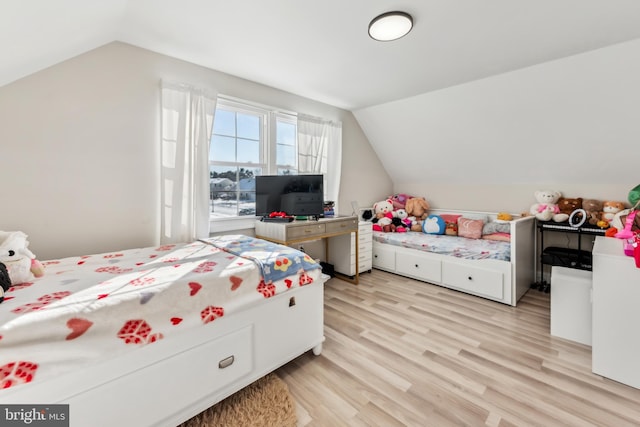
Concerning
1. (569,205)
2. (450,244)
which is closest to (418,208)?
(450,244)

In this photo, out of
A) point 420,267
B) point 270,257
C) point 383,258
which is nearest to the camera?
point 270,257

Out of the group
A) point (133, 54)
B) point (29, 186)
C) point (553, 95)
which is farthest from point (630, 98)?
point (29, 186)

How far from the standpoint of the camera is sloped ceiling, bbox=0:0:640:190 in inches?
65.3

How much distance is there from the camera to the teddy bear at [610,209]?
282 centimetres

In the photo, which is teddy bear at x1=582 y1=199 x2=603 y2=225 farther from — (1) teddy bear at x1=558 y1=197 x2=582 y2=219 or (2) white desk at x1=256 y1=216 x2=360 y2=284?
(2) white desk at x1=256 y1=216 x2=360 y2=284

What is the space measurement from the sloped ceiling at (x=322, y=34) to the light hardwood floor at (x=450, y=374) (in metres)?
2.33

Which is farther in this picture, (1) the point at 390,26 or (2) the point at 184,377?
(1) the point at 390,26

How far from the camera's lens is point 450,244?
3.38 metres

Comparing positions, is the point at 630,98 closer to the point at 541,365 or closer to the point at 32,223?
the point at 541,365

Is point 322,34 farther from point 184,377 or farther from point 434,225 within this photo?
point 434,225

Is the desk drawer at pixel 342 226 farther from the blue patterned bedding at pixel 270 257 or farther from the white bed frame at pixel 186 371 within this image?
the white bed frame at pixel 186 371

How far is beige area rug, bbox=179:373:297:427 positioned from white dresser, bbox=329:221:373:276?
2.03m

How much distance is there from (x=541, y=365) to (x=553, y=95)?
2448mm

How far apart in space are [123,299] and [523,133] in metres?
3.92
